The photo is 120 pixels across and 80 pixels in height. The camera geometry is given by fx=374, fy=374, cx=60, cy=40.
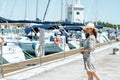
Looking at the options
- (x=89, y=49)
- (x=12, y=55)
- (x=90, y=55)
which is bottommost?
(x=12, y=55)

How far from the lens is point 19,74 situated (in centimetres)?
1298

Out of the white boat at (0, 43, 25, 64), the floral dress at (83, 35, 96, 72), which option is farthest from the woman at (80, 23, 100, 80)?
the white boat at (0, 43, 25, 64)

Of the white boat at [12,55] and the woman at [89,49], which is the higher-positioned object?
the woman at [89,49]

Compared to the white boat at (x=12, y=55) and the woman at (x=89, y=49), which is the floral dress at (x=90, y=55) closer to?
the woman at (x=89, y=49)

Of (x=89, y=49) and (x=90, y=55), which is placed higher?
(x=89, y=49)

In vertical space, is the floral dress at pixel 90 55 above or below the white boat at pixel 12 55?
above

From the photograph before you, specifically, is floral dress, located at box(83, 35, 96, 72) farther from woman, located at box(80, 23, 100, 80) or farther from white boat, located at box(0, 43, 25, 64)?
white boat, located at box(0, 43, 25, 64)

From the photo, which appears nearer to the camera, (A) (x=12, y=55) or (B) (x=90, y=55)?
(B) (x=90, y=55)

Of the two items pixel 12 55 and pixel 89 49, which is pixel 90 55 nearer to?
pixel 89 49

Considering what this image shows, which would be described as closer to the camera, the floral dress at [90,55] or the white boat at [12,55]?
the floral dress at [90,55]

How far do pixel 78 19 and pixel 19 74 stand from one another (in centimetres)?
5519

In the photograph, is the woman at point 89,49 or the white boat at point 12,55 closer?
the woman at point 89,49

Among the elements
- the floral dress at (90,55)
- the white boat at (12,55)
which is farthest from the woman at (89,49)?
the white boat at (12,55)

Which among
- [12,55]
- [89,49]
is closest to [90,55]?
[89,49]
